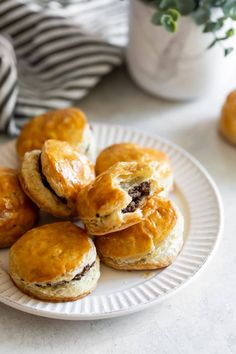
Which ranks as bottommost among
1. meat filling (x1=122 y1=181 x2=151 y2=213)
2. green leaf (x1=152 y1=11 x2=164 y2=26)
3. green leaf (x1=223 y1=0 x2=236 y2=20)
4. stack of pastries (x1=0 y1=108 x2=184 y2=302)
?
stack of pastries (x1=0 y1=108 x2=184 y2=302)

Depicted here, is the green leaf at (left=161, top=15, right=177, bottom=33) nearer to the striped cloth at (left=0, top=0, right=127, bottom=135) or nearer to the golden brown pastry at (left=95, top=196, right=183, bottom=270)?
the striped cloth at (left=0, top=0, right=127, bottom=135)

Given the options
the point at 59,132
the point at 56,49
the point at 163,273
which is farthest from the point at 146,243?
the point at 56,49

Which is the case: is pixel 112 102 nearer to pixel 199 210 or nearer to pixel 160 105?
pixel 160 105

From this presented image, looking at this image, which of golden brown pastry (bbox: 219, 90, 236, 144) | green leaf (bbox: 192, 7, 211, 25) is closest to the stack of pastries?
golden brown pastry (bbox: 219, 90, 236, 144)

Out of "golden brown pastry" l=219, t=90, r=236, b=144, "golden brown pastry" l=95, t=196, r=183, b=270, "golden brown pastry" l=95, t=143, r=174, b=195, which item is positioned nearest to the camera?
"golden brown pastry" l=95, t=196, r=183, b=270

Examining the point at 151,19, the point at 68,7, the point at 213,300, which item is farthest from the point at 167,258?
the point at 68,7

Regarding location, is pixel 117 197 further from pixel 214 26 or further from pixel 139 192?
pixel 214 26
